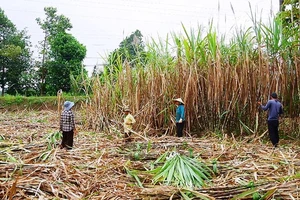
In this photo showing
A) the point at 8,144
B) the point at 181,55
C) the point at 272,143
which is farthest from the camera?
the point at 181,55

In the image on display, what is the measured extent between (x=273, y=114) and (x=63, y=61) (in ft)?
49.6

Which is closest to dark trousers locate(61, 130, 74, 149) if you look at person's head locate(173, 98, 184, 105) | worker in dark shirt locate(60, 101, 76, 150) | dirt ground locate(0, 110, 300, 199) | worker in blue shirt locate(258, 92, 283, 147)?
worker in dark shirt locate(60, 101, 76, 150)

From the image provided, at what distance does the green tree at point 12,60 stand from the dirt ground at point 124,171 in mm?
17302

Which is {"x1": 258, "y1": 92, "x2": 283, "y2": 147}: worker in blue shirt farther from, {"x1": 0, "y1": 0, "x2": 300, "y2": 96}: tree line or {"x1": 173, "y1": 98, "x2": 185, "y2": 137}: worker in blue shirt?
{"x1": 0, "y1": 0, "x2": 300, "y2": 96}: tree line

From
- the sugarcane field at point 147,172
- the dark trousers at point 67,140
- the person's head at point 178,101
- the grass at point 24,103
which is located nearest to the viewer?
the sugarcane field at point 147,172

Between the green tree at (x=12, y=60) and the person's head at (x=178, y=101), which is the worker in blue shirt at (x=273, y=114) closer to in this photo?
the person's head at (x=178, y=101)

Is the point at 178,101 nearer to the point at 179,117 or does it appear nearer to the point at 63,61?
the point at 179,117

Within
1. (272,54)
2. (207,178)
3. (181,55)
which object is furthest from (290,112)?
(207,178)

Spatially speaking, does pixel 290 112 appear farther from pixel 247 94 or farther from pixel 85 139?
pixel 85 139

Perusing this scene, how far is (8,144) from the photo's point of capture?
16.1ft

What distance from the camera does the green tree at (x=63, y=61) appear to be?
61.7 ft

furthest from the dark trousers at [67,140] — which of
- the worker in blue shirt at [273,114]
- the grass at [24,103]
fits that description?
the grass at [24,103]

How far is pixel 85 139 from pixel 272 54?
370 centimetres

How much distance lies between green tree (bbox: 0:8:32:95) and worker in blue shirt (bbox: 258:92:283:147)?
17.6m
